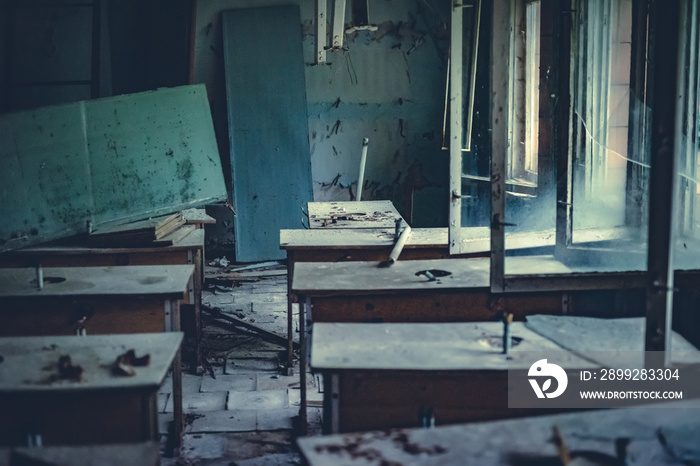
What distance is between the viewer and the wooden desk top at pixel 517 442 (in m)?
1.75

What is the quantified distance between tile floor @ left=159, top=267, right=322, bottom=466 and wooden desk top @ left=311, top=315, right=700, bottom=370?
1.03 meters

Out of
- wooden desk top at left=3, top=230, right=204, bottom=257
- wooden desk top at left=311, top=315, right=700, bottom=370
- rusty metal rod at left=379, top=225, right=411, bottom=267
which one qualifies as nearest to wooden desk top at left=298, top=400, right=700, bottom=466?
wooden desk top at left=311, top=315, right=700, bottom=370

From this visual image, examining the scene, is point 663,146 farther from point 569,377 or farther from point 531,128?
point 531,128

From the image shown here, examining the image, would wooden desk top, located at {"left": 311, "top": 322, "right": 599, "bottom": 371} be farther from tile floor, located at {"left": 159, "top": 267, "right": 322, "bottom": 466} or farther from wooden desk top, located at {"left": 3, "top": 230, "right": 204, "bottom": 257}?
wooden desk top, located at {"left": 3, "top": 230, "right": 204, "bottom": 257}

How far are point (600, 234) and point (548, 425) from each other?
1994 mm

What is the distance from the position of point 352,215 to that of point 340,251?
88 cm

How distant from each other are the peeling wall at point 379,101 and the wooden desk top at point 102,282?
3.79 metres

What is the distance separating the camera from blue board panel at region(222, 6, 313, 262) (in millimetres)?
7152

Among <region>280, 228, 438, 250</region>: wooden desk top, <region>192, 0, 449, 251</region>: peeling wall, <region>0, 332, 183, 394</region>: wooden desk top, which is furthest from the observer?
<region>192, 0, 449, 251</region>: peeling wall

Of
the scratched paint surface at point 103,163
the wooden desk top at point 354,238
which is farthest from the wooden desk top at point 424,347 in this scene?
the scratched paint surface at point 103,163

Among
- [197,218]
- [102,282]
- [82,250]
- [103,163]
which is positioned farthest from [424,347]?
[197,218]

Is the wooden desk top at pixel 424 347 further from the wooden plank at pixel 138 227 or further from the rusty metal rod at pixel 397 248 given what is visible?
the wooden plank at pixel 138 227

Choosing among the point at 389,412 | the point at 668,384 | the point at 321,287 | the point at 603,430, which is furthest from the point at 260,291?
the point at 603,430

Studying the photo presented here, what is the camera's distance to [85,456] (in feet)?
5.71
